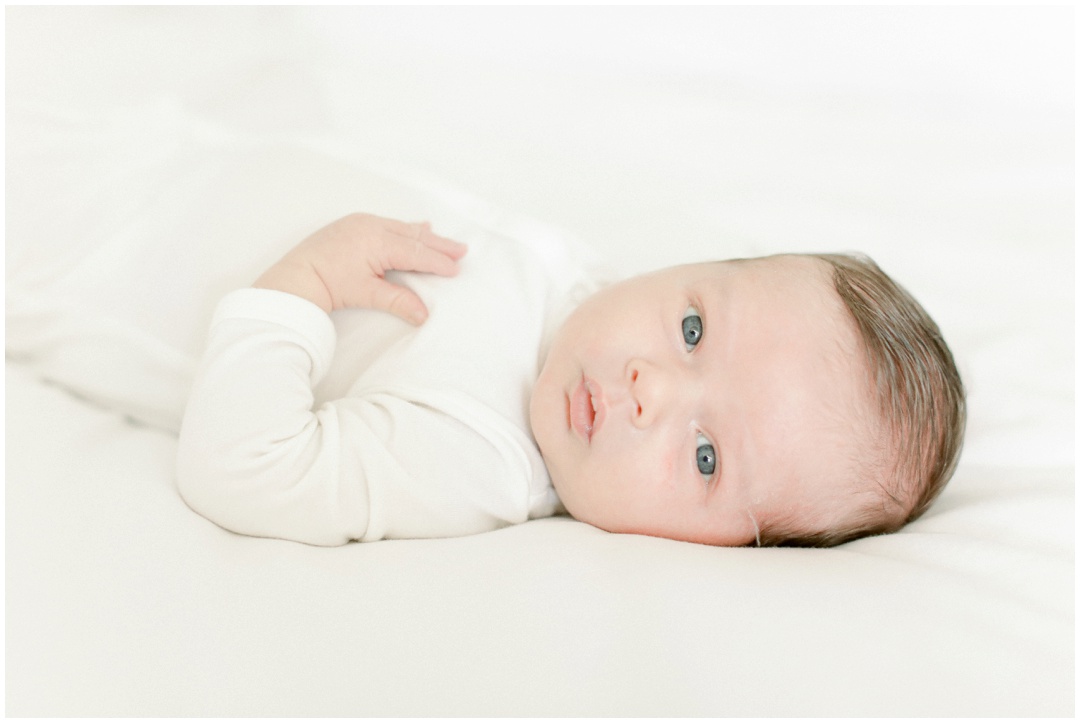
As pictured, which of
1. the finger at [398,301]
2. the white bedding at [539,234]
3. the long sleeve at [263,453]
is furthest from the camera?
the finger at [398,301]

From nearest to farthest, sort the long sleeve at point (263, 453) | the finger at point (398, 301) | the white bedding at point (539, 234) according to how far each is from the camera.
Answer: the white bedding at point (539, 234)
the long sleeve at point (263, 453)
the finger at point (398, 301)

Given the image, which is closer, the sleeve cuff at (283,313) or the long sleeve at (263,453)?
the long sleeve at (263,453)

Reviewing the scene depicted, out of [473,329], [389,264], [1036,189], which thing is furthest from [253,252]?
[1036,189]

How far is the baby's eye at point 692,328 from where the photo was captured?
1201 millimetres

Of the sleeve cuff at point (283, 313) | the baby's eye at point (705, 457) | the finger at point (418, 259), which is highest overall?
the finger at point (418, 259)

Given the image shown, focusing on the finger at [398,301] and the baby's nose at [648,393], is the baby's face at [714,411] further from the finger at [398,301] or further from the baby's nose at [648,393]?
the finger at [398,301]

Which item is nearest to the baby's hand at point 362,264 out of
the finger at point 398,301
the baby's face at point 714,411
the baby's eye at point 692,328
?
the finger at point 398,301

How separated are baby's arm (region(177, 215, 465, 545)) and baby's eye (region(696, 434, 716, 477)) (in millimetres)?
449

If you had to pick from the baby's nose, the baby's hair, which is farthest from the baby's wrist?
the baby's hair

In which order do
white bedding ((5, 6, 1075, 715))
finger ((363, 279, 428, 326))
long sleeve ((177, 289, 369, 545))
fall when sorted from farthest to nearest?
finger ((363, 279, 428, 326)), long sleeve ((177, 289, 369, 545)), white bedding ((5, 6, 1075, 715))

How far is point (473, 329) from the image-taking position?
1312 mm

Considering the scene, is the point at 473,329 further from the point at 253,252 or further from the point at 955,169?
the point at 955,169

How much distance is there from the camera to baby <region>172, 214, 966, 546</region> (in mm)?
1114

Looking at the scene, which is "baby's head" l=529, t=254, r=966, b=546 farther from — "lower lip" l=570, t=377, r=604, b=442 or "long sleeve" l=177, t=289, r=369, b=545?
"long sleeve" l=177, t=289, r=369, b=545
